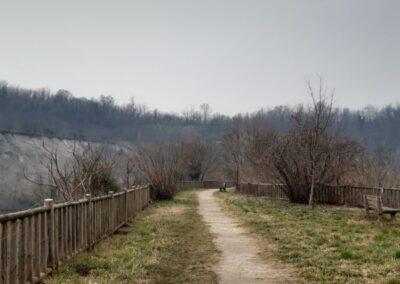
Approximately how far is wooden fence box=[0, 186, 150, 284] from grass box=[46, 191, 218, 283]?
11.1 inches

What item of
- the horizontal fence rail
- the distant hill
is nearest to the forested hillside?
the distant hill

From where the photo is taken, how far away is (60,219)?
9.85 metres

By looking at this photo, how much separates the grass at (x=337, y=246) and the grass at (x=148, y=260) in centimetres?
174

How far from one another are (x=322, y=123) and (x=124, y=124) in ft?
348

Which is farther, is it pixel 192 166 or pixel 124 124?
pixel 124 124

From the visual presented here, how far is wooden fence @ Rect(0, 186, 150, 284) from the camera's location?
7.15 m

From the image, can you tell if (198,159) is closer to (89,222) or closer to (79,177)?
(79,177)

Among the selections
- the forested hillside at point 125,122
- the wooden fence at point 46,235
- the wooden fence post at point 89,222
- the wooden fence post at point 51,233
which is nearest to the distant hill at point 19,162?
the forested hillside at point 125,122

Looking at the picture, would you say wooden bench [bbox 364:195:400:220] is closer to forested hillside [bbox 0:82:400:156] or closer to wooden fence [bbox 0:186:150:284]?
wooden fence [bbox 0:186:150:284]

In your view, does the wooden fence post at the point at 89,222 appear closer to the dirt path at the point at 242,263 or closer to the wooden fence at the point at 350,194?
the dirt path at the point at 242,263

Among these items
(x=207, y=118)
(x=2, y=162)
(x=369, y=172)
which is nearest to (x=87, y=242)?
(x=369, y=172)

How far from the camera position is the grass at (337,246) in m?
9.41

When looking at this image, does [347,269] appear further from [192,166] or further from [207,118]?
[207,118]

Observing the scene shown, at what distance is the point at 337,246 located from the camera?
12711mm
